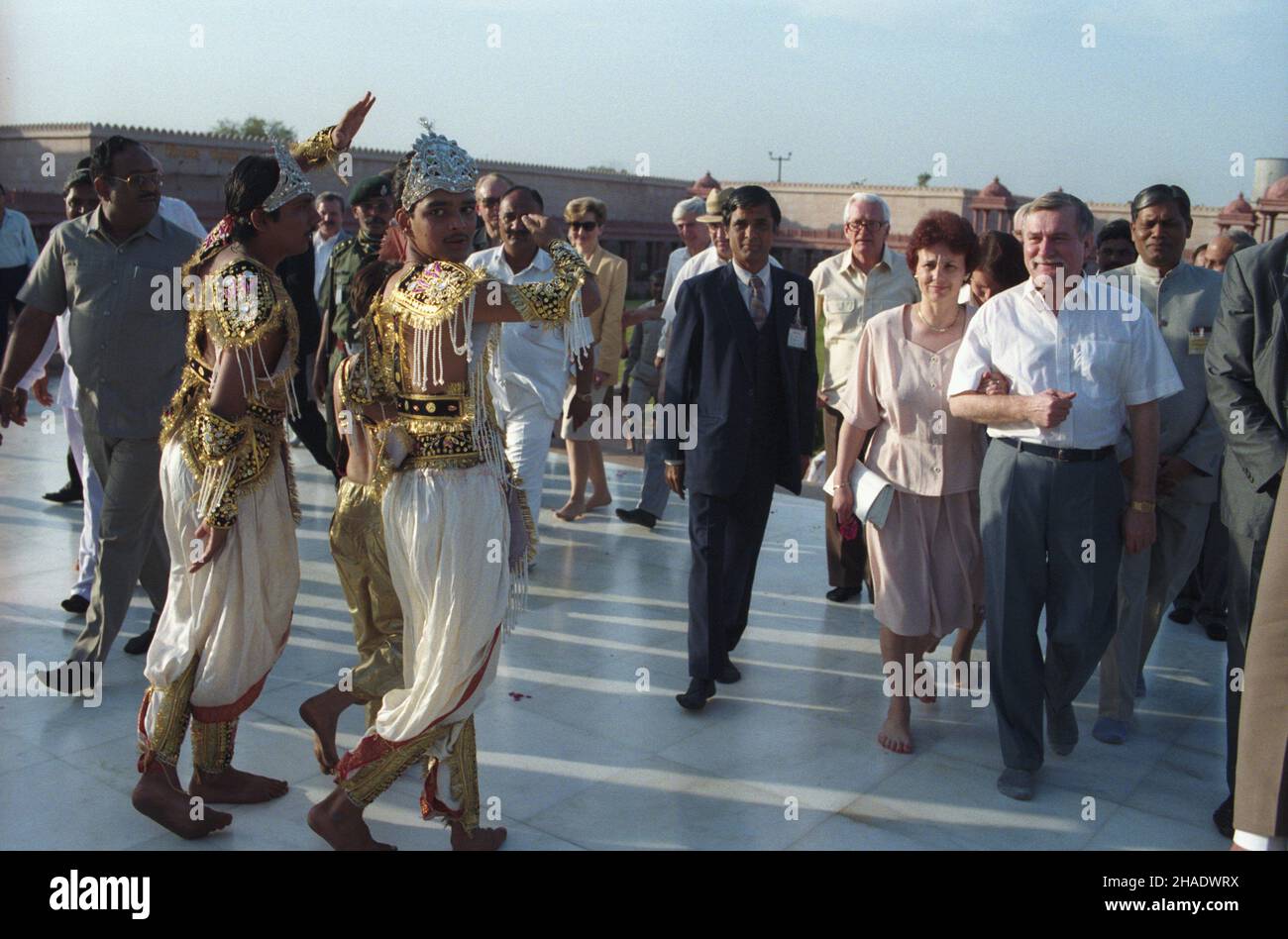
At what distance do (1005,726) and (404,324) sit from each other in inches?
92.8

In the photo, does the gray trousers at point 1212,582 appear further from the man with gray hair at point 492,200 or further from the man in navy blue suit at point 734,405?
the man with gray hair at point 492,200

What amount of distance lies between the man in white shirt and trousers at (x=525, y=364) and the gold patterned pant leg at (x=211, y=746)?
245 cm

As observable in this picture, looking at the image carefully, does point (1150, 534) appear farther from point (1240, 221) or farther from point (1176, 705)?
point (1240, 221)

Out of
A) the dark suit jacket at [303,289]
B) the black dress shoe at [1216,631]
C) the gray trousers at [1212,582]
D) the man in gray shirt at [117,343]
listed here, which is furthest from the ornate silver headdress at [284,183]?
the black dress shoe at [1216,631]

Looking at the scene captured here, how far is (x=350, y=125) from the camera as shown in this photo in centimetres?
404

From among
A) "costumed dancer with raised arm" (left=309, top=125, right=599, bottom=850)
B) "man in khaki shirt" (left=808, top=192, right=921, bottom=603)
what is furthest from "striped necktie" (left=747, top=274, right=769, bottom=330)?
"costumed dancer with raised arm" (left=309, top=125, right=599, bottom=850)

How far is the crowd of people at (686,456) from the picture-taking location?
3.30 m

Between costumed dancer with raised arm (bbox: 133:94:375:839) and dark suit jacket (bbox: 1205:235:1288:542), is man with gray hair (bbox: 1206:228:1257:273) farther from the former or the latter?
costumed dancer with raised arm (bbox: 133:94:375:839)

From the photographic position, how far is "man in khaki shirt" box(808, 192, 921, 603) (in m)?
5.97

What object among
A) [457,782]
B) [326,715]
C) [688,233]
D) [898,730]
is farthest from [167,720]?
[688,233]

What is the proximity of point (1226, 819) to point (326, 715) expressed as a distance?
9.30ft

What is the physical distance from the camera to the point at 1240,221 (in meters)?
16.8

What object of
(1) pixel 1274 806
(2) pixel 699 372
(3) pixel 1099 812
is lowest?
(3) pixel 1099 812

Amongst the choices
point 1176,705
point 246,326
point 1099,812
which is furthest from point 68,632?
point 1176,705
